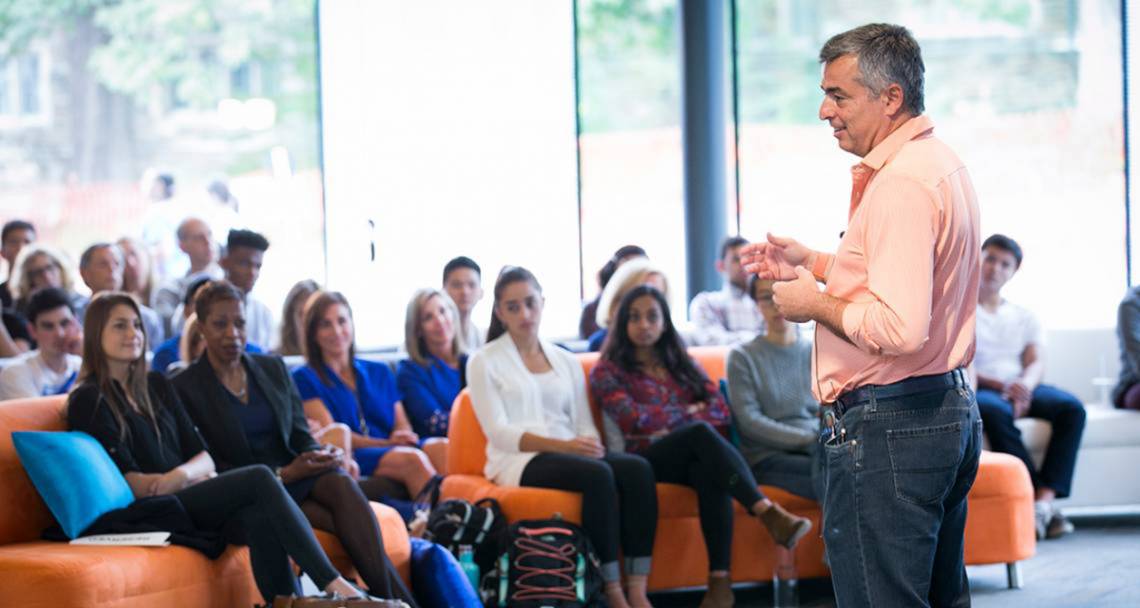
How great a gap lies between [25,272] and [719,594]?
3827 mm

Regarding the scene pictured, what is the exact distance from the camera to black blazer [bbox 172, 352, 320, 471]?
497 centimetres

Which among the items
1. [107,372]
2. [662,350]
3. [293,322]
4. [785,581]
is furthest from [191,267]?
[785,581]

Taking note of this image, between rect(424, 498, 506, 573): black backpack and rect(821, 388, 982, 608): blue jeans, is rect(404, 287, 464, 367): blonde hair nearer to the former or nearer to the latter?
rect(424, 498, 506, 573): black backpack

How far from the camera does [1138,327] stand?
6.93 meters

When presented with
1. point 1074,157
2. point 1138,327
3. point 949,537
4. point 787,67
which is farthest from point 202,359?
point 1074,157

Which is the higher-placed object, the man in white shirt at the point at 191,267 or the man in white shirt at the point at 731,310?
the man in white shirt at the point at 191,267

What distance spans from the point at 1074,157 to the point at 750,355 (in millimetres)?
6144

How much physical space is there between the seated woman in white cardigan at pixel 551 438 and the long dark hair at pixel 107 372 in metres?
1.20

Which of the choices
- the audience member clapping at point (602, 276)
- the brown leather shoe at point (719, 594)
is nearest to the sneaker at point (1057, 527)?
the brown leather shoe at point (719, 594)

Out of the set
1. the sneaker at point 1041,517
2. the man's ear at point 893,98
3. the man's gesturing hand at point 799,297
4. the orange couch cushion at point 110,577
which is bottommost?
the sneaker at point 1041,517

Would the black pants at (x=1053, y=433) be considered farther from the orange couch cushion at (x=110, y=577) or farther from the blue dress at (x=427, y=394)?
the orange couch cushion at (x=110, y=577)

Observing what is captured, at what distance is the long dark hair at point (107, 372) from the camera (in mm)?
4691

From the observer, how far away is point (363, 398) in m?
6.21

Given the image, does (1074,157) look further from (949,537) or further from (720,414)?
(949,537)
